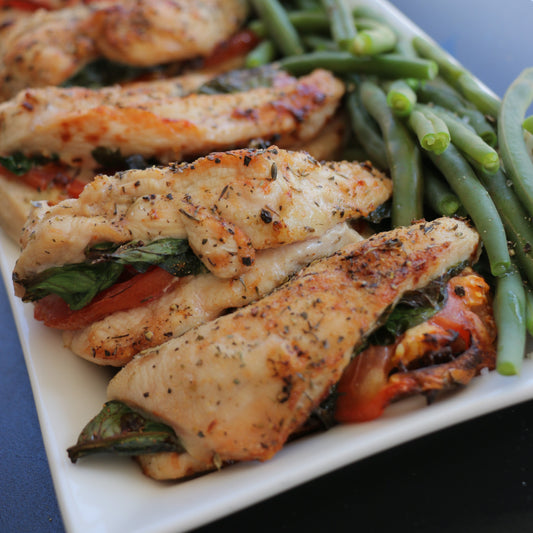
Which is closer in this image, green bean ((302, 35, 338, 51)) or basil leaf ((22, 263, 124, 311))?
basil leaf ((22, 263, 124, 311))

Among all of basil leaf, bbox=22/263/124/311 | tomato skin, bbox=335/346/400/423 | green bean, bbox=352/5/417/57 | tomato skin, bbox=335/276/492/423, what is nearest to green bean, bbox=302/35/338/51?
green bean, bbox=352/5/417/57

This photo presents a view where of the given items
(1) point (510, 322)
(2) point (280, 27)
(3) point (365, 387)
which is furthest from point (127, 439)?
(2) point (280, 27)

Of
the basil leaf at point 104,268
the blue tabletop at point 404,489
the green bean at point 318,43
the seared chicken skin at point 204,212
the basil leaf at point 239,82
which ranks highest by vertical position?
the green bean at point 318,43

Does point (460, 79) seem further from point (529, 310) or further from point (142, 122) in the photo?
point (142, 122)

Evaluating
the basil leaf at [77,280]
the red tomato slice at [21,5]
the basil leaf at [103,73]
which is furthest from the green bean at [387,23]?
the red tomato slice at [21,5]

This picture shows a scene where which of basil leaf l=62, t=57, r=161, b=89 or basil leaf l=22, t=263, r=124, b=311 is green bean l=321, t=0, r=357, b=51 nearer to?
basil leaf l=62, t=57, r=161, b=89

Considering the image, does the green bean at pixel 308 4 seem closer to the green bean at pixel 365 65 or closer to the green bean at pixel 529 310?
the green bean at pixel 365 65

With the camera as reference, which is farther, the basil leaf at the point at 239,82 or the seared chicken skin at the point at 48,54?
the seared chicken skin at the point at 48,54

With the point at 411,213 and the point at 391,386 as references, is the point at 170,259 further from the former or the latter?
the point at 411,213
